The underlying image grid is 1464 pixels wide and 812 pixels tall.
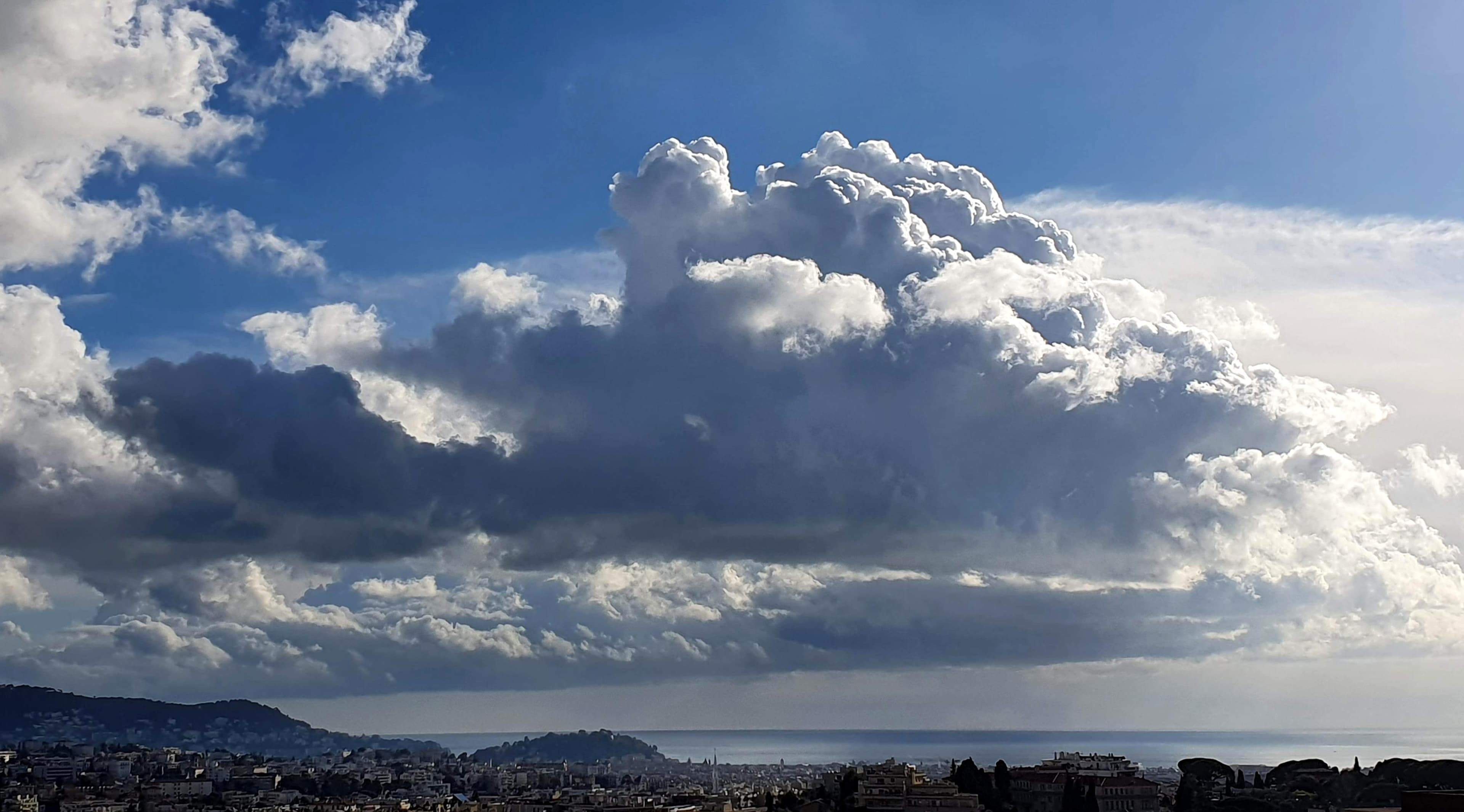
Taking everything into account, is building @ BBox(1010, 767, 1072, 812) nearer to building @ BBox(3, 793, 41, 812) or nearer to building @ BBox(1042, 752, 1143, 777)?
building @ BBox(1042, 752, 1143, 777)

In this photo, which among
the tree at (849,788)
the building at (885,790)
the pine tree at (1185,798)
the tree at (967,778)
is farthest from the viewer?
the tree at (967,778)

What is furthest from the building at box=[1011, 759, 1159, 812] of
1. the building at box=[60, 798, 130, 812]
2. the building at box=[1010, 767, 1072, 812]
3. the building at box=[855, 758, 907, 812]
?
the building at box=[60, 798, 130, 812]

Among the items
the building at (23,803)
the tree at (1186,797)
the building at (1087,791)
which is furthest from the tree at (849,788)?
the building at (23,803)

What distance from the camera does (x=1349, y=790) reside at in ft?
342

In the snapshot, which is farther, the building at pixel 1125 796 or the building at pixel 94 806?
the building at pixel 94 806

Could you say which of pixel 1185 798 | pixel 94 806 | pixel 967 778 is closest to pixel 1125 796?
pixel 1185 798

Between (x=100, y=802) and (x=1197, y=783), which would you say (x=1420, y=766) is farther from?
(x=100, y=802)

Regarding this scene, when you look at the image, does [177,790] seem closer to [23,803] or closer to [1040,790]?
[23,803]

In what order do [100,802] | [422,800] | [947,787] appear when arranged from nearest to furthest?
[947,787], [100,802], [422,800]

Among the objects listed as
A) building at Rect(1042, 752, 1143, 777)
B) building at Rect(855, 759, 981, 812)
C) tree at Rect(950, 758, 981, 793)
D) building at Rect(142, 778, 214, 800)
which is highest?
building at Rect(1042, 752, 1143, 777)

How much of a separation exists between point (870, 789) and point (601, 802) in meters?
42.4

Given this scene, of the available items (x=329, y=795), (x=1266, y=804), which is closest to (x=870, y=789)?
(x=1266, y=804)

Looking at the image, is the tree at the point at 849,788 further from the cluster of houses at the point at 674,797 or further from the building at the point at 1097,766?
the building at the point at 1097,766

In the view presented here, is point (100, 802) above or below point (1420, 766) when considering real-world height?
below
